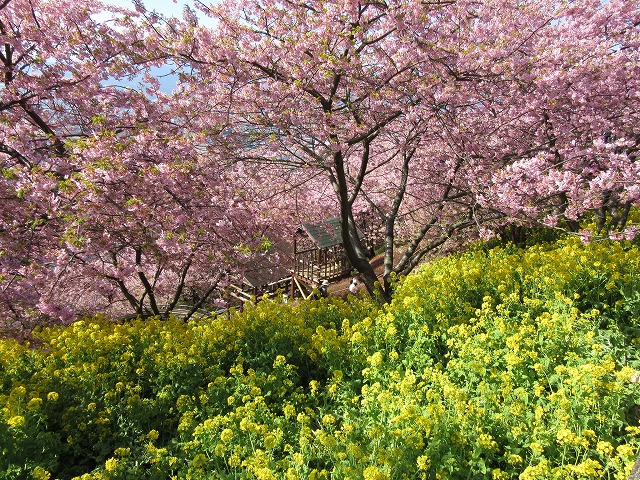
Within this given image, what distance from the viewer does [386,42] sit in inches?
251

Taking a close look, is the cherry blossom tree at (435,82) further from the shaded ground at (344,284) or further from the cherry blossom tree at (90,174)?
the shaded ground at (344,284)

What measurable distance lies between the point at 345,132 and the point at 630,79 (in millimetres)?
5224

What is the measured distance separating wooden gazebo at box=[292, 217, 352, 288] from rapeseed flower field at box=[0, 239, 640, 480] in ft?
37.8

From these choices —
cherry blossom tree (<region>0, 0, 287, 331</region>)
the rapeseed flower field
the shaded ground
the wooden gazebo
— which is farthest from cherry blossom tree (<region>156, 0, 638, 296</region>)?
the wooden gazebo

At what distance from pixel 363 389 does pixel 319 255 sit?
48.9ft

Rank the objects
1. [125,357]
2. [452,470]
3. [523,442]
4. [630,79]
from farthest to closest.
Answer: [630,79] → [125,357] → [523,442] → [452,470]

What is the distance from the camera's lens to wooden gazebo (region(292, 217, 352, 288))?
17.5 m

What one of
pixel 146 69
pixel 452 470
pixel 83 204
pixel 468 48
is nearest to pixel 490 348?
pixel 452 470

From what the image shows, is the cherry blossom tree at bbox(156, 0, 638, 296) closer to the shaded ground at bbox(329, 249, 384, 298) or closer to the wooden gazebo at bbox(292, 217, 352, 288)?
the shaded ground at bbox(329, 249, 384, 298)

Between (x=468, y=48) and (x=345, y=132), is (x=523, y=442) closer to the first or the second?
(x=345, y=132)

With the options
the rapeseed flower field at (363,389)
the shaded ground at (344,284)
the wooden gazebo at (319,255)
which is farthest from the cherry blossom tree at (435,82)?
the wooden gazebo at (319,255)

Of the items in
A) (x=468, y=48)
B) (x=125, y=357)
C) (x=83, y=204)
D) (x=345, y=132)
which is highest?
(x=468, y=48)

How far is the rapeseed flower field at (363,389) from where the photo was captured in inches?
109

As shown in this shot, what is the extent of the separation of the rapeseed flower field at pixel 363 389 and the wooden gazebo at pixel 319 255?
1152 centimetres
